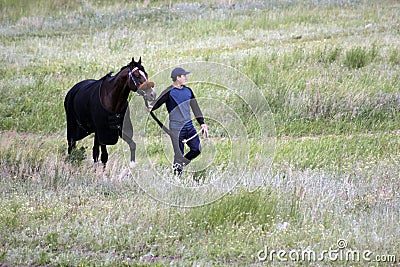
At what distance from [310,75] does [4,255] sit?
36.4ft

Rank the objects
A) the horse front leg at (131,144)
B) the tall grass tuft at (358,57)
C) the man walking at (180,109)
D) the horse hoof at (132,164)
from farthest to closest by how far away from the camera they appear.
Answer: the tall grass tuft at (358,57) → the horse front leg at (131,144) → the horse hoof at (132,164) → the man walking at (180,109)

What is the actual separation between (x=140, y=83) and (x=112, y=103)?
69 cm

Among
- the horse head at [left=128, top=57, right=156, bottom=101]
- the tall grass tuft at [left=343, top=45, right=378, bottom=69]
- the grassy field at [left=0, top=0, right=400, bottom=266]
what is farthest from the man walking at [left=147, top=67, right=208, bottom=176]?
the tall grass tuft at [left=343, top=45, right=378, bottom=69]

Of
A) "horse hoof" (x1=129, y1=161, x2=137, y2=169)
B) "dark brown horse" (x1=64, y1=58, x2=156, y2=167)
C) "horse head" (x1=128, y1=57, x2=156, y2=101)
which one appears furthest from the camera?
"horse hoof" (x1=129, y1=161, x2=137, y2=169)

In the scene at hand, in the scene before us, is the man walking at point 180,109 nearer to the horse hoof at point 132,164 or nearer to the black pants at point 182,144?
the black pants at point 182,144

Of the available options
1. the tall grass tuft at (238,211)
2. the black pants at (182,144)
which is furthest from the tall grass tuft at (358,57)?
the tall grass tuft at (238,211)

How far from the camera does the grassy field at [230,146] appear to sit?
6.96 metres

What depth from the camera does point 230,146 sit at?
40.8 ft

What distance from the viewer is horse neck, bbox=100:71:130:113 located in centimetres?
962

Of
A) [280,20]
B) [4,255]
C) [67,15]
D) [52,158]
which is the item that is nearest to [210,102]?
[52,158]

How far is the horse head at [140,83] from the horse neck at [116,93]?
0.22 m

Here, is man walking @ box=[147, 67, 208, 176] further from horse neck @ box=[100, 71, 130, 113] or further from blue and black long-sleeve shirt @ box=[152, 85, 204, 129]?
horse neck @ box=[100, 71, 130, 113]

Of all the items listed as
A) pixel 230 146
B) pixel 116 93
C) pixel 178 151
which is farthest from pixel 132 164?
pixel 230 146

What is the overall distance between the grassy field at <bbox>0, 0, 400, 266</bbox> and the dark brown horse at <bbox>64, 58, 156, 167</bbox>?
0.51 m
